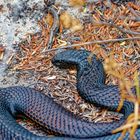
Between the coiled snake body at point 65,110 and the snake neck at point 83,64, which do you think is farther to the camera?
the snake neck at point 83,64

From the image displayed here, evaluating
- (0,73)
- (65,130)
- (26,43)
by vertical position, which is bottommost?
(65,130)

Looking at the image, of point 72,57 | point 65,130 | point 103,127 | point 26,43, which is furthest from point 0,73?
point 103,127

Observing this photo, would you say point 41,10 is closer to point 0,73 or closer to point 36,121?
point 0,73

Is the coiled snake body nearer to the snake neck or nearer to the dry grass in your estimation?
the snake neck

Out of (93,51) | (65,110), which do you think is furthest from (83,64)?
(65,110)

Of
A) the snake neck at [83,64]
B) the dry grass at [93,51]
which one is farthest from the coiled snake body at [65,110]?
the dry grass at [93,51]

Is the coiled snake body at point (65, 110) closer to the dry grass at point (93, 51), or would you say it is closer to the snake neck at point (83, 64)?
the snake neck at point (83, 64)

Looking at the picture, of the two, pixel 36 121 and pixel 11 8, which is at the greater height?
pixel 11 8

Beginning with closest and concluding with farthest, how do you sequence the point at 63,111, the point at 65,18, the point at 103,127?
the point at 103,127 < the point at 63,111 < the point at 65,18

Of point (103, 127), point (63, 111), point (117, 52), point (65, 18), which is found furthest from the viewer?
point (65, 18)
